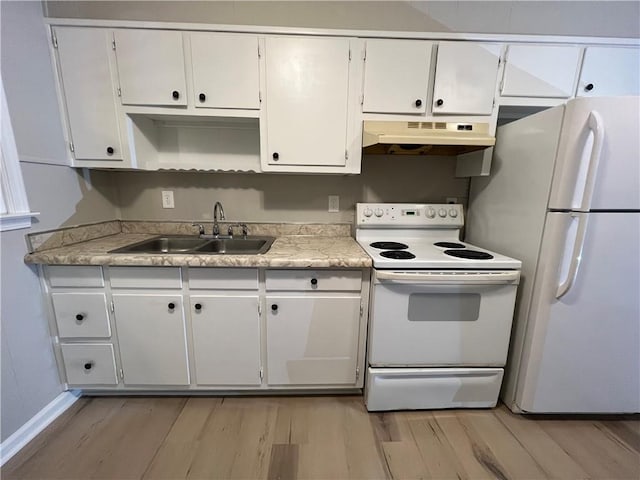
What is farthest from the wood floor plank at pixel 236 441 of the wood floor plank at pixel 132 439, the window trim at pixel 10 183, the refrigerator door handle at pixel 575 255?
the refrigerator door handle at pixel 575 255

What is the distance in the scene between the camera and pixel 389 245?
1765 mm

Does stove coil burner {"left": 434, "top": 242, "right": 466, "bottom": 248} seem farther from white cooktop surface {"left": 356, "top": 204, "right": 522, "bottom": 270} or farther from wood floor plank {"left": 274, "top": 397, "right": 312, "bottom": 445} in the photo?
wood floor plank {"left": 274, "top": 397, "right": 312, "bottom": 445}

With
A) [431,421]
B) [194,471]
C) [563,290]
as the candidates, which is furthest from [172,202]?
[563,290]

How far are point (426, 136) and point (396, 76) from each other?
43 cm

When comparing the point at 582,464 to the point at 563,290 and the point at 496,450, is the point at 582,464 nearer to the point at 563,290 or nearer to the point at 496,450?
the point at 496,450

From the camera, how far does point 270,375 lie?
5.21 feet

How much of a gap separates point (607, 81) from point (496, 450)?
2201 millimetres

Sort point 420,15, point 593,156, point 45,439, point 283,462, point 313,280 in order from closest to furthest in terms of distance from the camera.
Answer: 1. point 593,156
2. point 283,462
3. point 45,439
4. point 313,280
5. point 420,15

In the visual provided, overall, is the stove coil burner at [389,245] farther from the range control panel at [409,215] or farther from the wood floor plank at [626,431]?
the wood floor plank at [626,431]

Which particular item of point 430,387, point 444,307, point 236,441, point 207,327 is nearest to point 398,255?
point 444,307

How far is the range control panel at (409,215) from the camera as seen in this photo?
1.89 metres

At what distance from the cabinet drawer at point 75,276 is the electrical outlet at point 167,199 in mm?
704

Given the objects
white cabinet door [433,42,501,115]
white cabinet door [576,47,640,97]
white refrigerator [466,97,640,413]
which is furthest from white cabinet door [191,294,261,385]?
white cabinet door [576,47,640,97]

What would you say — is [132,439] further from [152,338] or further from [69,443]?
[152,338]
